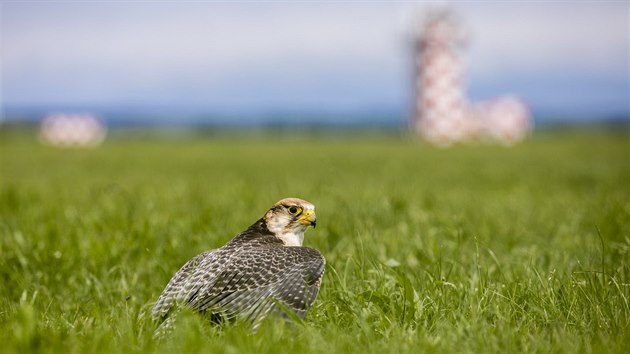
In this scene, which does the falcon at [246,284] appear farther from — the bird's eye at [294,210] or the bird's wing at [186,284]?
the bird's eye at [294,210]

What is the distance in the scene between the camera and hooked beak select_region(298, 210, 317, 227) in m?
3.94

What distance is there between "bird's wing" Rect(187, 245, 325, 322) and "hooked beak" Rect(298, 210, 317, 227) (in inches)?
10.7

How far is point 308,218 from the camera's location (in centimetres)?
396

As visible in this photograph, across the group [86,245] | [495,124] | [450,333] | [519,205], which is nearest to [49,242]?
[86,245]

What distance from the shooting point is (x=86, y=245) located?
5367mm

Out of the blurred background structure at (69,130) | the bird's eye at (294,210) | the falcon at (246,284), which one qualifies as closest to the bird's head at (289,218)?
the bird's eye at (294,210)

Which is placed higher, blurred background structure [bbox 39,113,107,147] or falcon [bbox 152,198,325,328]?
falcon [bbox 152,198,325,328]

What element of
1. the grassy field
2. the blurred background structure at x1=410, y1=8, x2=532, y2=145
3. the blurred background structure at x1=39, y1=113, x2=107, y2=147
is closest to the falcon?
the grassy field

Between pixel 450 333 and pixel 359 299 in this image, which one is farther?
pixel 359 299

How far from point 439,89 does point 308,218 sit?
2822 centimetres

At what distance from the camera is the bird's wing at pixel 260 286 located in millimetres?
3439

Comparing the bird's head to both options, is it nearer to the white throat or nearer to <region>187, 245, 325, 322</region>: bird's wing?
the white throat

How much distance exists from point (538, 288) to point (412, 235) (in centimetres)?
214

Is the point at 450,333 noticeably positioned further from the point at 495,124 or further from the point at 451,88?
the point at 495,124
